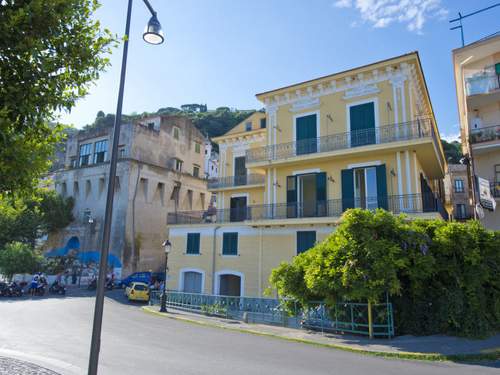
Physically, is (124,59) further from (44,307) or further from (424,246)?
(44,307)

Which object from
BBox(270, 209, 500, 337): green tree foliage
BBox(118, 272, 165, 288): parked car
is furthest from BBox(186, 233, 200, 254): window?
BBox(270, 209, 500, 337): green tree foliage

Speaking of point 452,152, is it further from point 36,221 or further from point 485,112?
A: point 36,221

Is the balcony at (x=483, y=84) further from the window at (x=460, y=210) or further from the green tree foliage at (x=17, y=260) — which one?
the green tree foliage at (x=17, y=260)

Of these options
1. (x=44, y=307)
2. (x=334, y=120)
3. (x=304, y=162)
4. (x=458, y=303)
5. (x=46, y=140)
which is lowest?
(x=44, y=307)

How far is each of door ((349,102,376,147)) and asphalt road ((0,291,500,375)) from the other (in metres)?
A: 11.0

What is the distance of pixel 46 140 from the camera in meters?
5.54

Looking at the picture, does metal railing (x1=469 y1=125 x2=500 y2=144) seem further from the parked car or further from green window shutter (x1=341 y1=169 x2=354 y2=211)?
the parked car

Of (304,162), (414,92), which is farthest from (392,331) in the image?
(414,92)

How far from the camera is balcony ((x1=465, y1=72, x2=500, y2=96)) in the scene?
19391mm

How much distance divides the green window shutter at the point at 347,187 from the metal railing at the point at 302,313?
6103mm

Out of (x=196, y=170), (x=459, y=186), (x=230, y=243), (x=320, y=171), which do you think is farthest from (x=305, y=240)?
(x=459, y=186)

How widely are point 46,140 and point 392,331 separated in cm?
1092

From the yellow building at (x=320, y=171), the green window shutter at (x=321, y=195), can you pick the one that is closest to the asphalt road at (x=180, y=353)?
the yellow building at (x=320, y=171)

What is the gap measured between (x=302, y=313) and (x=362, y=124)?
10200 millimetres
